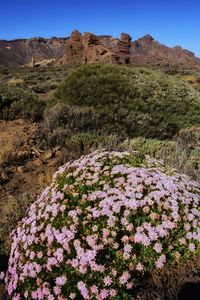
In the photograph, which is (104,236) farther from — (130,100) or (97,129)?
(130,100)

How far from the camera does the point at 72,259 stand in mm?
3557

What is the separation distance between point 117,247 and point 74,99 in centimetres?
735

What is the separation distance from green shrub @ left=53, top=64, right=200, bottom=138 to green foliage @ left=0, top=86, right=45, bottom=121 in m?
0.74

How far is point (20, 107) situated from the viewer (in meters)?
10.1

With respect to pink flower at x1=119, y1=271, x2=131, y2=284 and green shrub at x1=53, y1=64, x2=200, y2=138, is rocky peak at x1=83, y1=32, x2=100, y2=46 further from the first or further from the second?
pink flower at x1=119, y1=271, x2=131, y2=284

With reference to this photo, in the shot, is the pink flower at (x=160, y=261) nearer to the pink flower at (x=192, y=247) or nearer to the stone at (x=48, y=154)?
the pink flower at (x=192, y=247)

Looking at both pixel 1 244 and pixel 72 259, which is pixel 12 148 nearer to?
pixel 1 244

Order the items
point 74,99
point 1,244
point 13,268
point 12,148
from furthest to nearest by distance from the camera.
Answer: point 74,99, point 12,148, point 1,244, point 13,268

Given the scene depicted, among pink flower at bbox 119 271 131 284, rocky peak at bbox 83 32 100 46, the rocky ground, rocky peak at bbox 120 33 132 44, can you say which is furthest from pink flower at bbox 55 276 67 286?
rocky peak at bbox 120 33 132 44

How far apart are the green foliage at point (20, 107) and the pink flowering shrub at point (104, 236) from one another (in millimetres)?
5824

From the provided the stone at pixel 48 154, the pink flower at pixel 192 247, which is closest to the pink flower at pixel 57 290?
the pink flower at pixel 192 247

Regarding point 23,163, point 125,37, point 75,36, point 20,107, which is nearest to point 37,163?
point 23,163

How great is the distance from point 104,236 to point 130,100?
712 centimetres

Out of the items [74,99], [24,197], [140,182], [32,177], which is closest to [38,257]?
[140,182]
